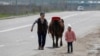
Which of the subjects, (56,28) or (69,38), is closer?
(69,38)

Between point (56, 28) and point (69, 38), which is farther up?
point (69, 38)

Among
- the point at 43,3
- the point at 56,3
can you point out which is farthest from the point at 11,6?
the point at 56,3

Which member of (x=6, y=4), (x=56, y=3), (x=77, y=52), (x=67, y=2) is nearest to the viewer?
(x=77, y=52)

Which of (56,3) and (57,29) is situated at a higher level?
(57,29)

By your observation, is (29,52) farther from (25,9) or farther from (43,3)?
(43,3)

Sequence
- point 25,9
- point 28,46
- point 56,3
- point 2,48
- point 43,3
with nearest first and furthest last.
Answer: point 2,48 < point 28,46 < point 25,9 < point 43,3 < point 56,3

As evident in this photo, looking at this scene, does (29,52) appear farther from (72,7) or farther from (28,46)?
(72,7)

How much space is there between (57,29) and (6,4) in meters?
45.4

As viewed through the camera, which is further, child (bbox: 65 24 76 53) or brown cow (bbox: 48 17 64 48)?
brown cow (bbox: 48 17 64 48)

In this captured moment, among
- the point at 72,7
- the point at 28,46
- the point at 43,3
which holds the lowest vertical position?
the point at 72,7

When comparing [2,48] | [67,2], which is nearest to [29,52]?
[2,48]

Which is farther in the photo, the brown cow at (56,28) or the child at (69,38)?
the brown cow at (56,28)

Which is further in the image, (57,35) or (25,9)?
(25,9)

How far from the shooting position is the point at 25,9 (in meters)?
71.6
